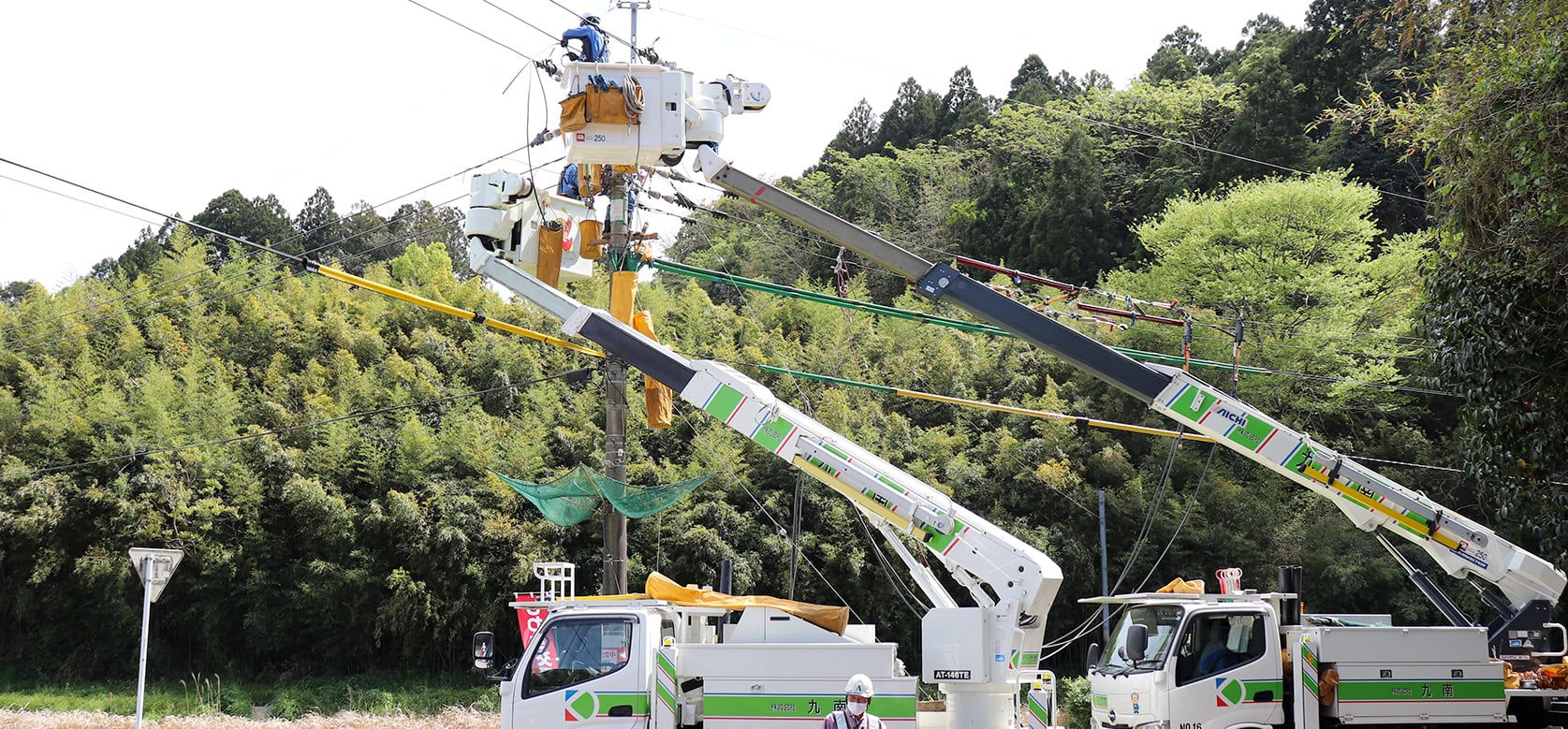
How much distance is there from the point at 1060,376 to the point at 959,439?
16.7 ft

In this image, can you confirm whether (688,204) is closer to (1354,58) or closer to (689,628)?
(689,628)

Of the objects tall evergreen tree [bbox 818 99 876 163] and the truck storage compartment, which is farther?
tall evergreen tree [bbox 818 99 876 163]

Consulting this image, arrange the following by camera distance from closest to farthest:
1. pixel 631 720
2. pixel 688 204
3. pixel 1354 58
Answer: pixel 631 720
pixel 688 204
pixel 1354 58

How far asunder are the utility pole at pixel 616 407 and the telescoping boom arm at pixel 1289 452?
14.0 feet

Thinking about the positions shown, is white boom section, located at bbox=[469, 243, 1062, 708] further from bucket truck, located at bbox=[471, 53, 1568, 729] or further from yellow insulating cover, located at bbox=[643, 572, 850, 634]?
yellow insulating cover, located at bbox=[643, 572, 850, 634]

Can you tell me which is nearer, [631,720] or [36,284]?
[631,720]

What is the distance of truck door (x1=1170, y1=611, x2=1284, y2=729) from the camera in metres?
10.4

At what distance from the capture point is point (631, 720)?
956cm

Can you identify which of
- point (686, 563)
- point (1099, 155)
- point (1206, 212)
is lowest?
point (686, 563)

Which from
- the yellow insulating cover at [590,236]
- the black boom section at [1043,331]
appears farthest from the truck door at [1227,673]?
the yellow insulating cover at [590,236]

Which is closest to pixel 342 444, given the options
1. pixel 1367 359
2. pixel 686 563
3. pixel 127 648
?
pixel 127 648

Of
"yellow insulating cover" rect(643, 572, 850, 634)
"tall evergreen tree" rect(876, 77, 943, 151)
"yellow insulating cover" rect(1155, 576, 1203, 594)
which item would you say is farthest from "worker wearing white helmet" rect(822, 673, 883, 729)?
"tall evergreen tree" rect(876, 77, 943, 151)

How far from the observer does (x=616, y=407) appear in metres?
14.8

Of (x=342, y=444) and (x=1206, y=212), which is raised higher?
(x=1206, y=212)
